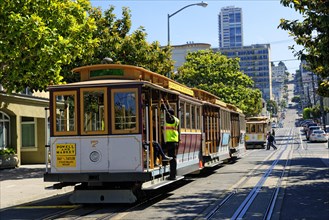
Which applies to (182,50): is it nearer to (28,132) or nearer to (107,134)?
(28,132)

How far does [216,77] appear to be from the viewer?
163 feet

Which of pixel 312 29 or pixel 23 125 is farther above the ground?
pixel 312 29

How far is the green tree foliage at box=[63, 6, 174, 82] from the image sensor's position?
25.5 meters

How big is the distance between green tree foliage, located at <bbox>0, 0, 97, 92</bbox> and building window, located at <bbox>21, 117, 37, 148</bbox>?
39.1 feet

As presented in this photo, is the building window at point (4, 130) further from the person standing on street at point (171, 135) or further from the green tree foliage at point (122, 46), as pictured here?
the person standing on street at point (171, 135)

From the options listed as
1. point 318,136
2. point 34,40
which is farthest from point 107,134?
point 318,136

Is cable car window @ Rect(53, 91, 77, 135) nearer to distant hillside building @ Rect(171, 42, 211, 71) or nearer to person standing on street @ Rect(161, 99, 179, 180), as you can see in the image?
person standing on street @ Rect(161, 99, 179, 180)

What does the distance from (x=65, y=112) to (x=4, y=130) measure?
1702 centimetres

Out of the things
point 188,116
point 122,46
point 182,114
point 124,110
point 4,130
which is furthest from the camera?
point 4,130

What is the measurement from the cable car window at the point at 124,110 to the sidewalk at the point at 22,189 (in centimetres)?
412

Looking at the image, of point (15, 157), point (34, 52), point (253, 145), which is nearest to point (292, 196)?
point (34, 52)

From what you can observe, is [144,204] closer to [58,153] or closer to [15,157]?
[58,153]

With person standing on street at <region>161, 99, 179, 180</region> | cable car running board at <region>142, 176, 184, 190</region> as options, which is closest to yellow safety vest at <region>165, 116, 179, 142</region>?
person standing on street at <region>161, 99, 179, 180</region>

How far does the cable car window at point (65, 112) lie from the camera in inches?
492
